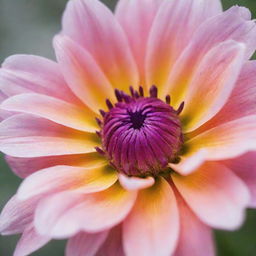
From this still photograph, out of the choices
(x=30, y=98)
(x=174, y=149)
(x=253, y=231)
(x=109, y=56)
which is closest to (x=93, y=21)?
(x=109, y=56)

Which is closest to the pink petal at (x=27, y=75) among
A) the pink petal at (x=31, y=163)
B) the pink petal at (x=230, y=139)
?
the pink petal at (x=31, y=163)

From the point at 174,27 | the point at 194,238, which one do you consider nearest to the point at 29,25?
the point at 174,27

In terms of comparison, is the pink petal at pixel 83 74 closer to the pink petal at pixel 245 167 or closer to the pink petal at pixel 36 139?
the pink petal at pixel 36 139

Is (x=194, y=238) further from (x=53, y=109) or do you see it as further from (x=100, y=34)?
(x=100, y=34)

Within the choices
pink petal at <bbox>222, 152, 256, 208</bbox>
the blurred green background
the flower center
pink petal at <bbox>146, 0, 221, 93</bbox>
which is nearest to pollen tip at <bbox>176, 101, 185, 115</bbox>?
the flower center

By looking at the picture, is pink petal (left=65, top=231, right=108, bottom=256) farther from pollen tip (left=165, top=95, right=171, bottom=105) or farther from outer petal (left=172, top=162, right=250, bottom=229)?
pollen tip (left=165, top=95, right=171, bottom=105)

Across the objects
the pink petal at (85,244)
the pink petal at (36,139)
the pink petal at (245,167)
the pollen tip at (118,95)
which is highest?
the pink petal at (36,139)
